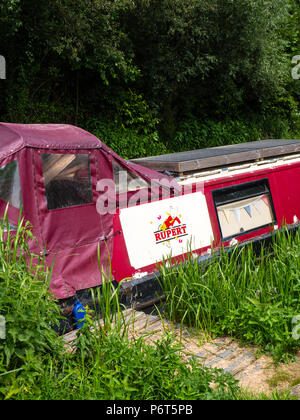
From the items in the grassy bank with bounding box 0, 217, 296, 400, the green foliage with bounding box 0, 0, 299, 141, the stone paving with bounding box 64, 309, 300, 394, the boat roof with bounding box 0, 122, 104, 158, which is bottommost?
the stone paving with bounding box 64, 309, 300, 394

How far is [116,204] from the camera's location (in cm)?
449

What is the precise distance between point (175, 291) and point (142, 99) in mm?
10784

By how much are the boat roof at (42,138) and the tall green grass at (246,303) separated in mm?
1412

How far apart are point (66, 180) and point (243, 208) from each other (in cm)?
252

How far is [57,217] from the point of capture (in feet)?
13.3

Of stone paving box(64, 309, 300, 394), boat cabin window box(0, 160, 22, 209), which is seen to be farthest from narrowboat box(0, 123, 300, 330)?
stone paving box(64, 309, 300, 394)

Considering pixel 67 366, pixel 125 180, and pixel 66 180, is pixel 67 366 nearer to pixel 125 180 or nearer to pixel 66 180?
pixel 66 180

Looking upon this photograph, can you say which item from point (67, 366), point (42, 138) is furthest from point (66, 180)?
point (67, 366)

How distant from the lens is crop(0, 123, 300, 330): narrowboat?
3918 millimetres

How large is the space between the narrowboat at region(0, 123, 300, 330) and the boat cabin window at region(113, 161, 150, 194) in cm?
1

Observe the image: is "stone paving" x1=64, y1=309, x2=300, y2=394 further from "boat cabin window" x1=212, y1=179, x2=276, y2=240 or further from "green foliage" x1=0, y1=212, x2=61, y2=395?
"boat cabin window" x1=212, y1=179, x2=276, y2=240
